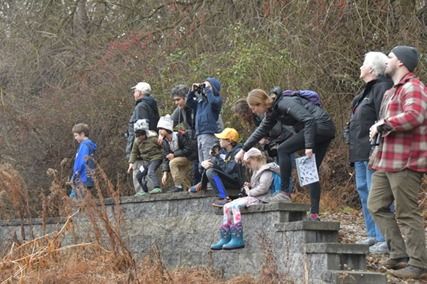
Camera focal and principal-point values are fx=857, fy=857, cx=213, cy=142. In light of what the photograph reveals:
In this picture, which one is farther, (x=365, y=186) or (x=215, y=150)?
(x=215, y=150)

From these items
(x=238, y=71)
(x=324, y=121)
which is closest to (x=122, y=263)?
(x=324, y=121)

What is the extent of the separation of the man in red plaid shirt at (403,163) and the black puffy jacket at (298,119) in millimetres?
1219

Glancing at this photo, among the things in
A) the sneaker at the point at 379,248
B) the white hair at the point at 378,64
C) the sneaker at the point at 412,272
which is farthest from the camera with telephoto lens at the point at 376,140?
the sneaker at the point at 379,248

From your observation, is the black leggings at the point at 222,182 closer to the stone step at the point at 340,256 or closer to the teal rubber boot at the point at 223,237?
the teal rubber boot at the point at 223,237

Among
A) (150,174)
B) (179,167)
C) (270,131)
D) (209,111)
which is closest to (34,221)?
(150,174)

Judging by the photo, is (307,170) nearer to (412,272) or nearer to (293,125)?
(293,125)

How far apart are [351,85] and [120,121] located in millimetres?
3890

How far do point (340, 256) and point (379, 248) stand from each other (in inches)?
33.1

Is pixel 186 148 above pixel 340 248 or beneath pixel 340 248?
above

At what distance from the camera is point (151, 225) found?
33.0 feet

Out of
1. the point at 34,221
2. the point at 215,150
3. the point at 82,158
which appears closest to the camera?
the point at 215,150

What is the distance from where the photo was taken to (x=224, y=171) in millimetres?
9078

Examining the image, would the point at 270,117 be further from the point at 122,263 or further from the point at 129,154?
the point at 129,154

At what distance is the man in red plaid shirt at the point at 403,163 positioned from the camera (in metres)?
6.84
